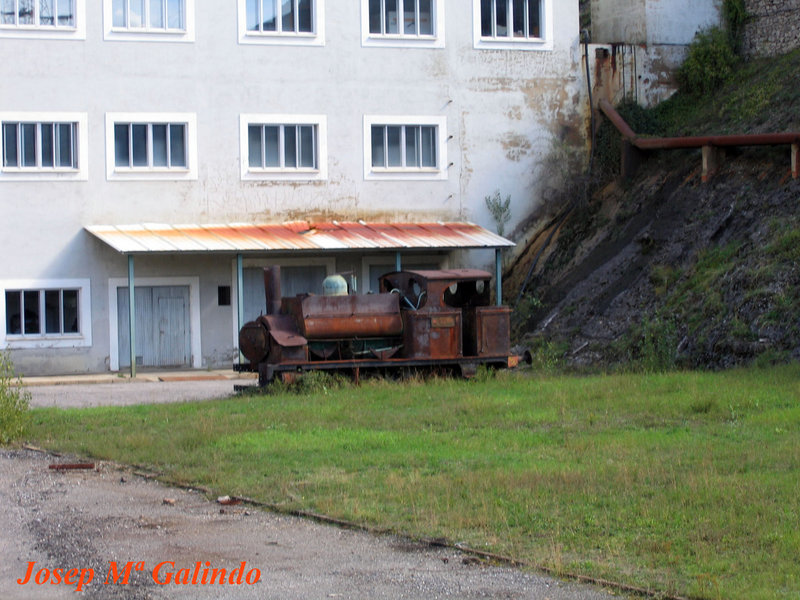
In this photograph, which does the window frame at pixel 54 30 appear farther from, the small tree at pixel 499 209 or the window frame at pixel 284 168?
the small tree at pixel 499 209

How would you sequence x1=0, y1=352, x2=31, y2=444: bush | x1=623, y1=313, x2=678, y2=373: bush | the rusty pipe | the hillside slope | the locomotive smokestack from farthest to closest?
1. the rusty pipe
2. the hillside slope
3. x1=623, y1=313, x2=678, y2=373: bush
4. the locomotive smokestack
5. x1=0, y1=352, x2=31, y2=444: bush

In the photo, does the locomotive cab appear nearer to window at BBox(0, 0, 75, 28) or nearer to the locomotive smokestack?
the locomotive smokestack

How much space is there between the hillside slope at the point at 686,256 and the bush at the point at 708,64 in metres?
0.45

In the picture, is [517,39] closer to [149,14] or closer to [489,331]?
[149,14]

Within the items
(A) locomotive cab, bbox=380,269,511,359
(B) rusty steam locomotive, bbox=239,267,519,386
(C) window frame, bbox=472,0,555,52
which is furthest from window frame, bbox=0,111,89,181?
(C) window frame, bbox=472,0,555,52

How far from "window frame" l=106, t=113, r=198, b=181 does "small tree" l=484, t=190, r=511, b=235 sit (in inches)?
311

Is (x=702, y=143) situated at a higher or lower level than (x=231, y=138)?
lower

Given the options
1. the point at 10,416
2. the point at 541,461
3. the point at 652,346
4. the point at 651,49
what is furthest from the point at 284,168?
the point at 541,461

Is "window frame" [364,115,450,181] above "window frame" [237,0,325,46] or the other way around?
the other way around

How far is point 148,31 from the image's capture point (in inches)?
1068

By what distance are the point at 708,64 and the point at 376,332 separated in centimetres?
1640

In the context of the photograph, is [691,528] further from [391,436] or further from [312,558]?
[391,436]

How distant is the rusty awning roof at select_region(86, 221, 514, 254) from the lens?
25391 mm

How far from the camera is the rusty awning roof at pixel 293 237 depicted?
2539 cm
